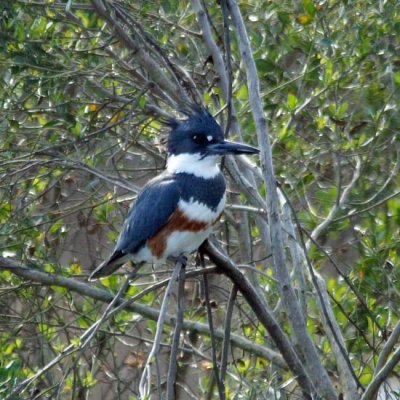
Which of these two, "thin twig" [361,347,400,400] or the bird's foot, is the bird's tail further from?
"thin twig" [361,347,400,400]

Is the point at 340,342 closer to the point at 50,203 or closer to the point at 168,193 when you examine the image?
the point at 168,193

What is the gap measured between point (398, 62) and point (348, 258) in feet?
3.78

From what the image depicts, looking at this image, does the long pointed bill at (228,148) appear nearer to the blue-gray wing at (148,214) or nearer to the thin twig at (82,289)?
the blue-gray wing at (148,214)

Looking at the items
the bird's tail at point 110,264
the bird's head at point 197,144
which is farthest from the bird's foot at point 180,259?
the bird's head at point 197,144

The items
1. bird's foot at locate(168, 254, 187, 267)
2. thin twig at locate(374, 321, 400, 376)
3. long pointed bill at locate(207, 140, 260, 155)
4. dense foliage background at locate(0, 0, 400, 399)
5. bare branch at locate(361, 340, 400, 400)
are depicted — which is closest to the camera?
bare branch at locate(361, 340, 400, 400)

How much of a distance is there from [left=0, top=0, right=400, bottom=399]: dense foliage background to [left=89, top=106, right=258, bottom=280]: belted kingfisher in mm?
155

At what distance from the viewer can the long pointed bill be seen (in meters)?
3.00

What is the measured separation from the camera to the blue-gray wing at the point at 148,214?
10.3 feet

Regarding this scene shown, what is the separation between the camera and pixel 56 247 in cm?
434

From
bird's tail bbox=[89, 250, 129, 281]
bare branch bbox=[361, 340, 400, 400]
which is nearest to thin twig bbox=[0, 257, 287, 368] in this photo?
bird's tail bbox=[89, 250, 129, 281]

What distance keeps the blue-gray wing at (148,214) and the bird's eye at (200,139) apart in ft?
0.52

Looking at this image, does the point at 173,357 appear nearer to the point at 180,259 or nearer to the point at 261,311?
the point at 261,311

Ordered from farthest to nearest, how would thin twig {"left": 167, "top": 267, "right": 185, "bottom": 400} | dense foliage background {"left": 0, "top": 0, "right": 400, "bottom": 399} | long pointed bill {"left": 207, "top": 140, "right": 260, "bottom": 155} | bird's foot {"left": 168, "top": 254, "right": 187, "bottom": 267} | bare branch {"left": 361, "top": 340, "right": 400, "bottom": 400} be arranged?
1. dense foliage background {"left": 0, "top": 0, "right": 400, "bottom": 399}
2. long pointed bill {"left": 207, "top": 140, "right": 260, "bottom": 155}
3. bird's foot {"left": 168, "top": 254, "right": 187, "bottom": 267}
4. bare branch {"left": 361, "top": 340, "right": 400, "bottom": 400}
5. thin twig {"left": 167, "top": 267, "right": 185, "bottom": 400}

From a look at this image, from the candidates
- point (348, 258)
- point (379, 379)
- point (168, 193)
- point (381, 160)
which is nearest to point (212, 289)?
point (348, 258)
